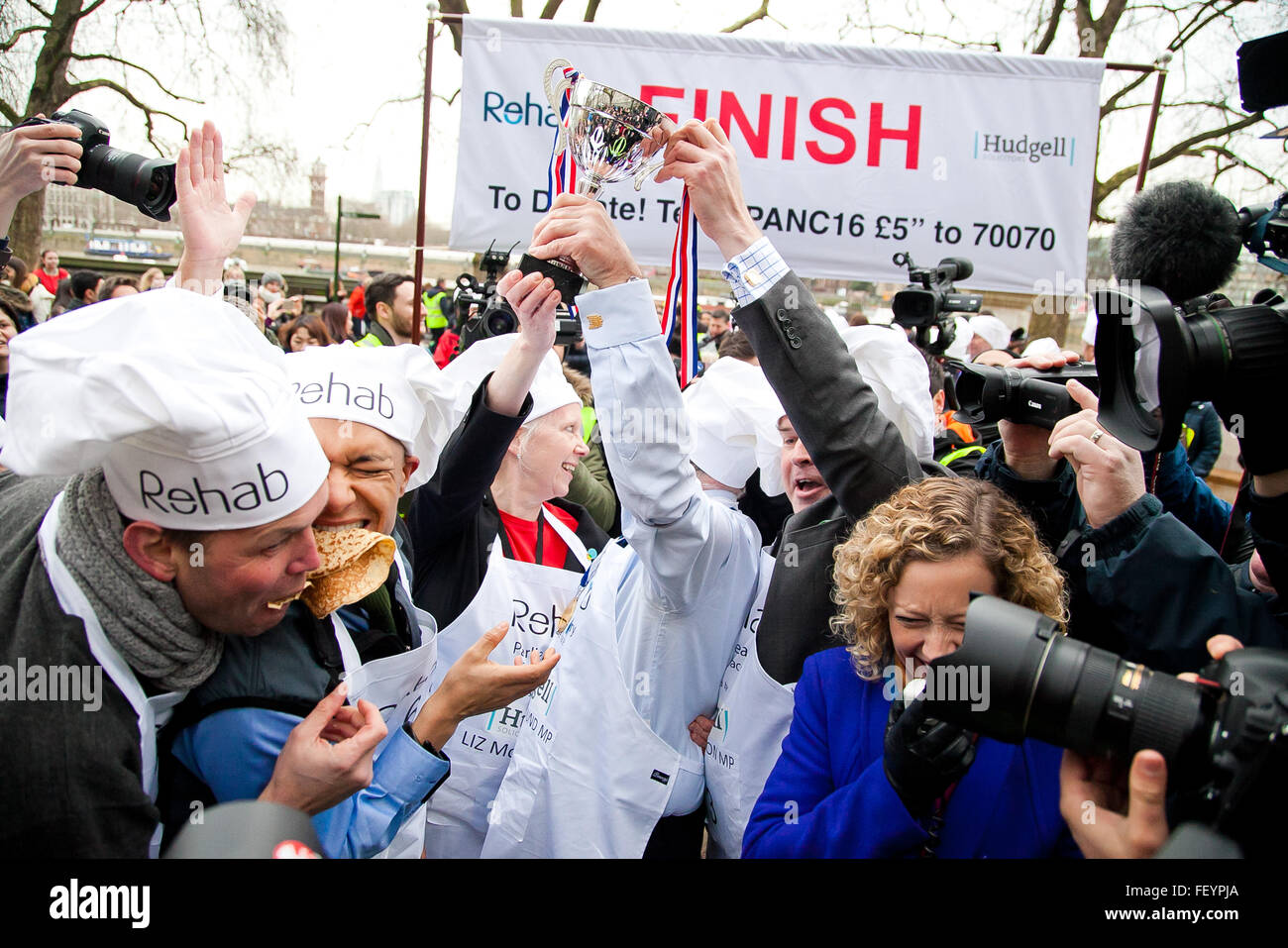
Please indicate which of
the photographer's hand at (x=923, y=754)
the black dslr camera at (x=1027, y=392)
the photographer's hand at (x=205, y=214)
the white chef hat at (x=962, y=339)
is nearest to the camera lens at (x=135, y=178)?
the photographer's hand at (x=205, y=214)

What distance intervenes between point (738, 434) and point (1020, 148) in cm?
287

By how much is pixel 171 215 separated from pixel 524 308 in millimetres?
1139

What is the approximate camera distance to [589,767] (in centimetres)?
206

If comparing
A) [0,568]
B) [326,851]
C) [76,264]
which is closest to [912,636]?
[326,851]

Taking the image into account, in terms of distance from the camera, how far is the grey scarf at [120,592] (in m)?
1.17

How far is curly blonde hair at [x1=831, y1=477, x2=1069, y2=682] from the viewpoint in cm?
162

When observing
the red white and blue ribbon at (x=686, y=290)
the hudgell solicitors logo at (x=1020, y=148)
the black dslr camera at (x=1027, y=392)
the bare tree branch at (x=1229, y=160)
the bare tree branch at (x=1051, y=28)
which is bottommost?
the black dslr camera at (x=1027, y=392)

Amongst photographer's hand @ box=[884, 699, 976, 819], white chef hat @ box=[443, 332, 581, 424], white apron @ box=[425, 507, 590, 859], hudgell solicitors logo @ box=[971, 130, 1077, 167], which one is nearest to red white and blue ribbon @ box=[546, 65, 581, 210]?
white chef hat @ box=[443, 332, 581, 424]

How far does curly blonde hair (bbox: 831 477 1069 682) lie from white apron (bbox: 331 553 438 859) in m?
0.82

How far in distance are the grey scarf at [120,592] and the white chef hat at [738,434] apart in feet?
5.30

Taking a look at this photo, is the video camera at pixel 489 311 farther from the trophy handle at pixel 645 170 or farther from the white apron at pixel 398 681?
the white apron at pixel 398 681

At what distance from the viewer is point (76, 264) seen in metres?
22.8

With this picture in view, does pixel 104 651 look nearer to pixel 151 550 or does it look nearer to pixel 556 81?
pixel 151 550
